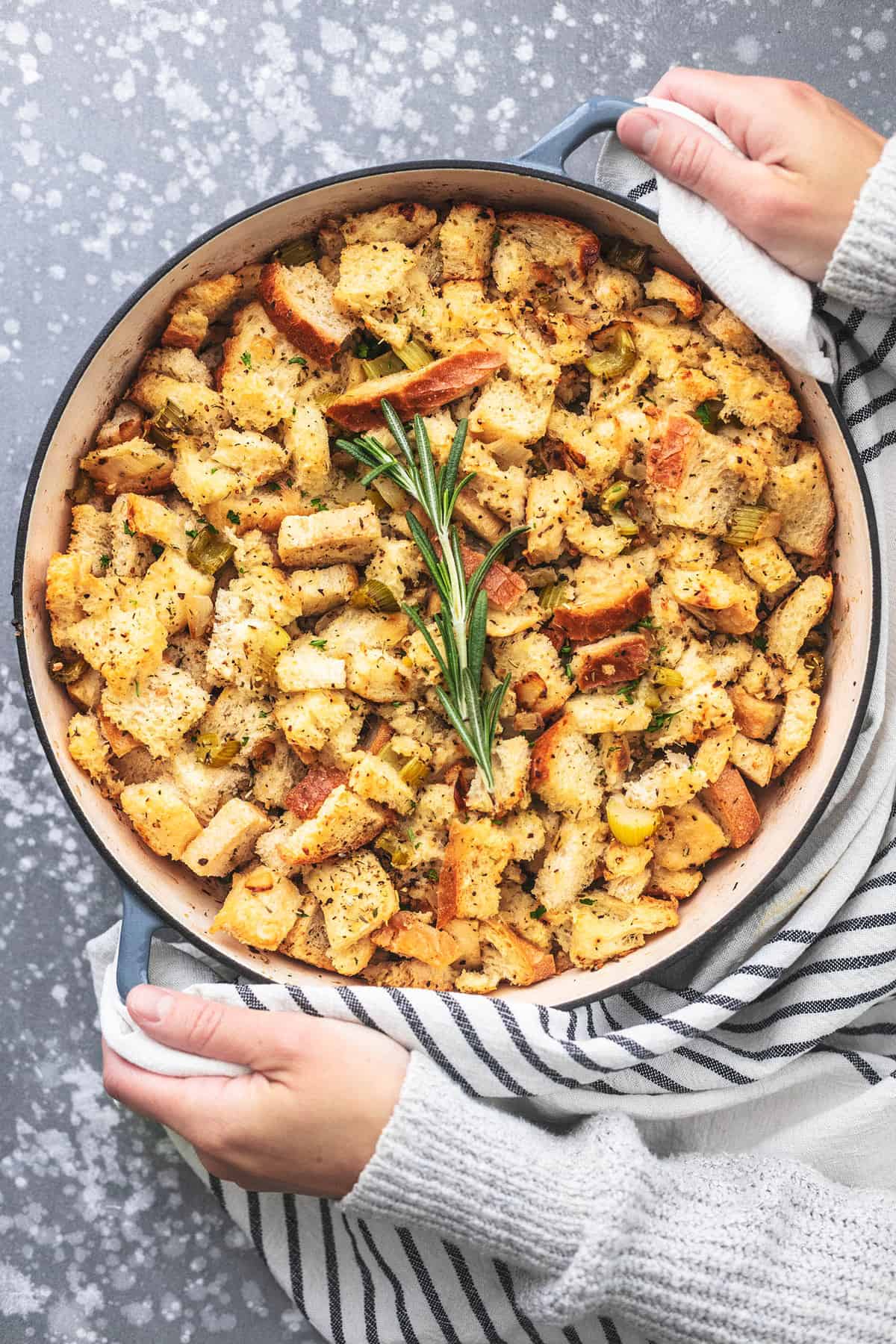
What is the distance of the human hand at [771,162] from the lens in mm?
1829

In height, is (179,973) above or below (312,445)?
below

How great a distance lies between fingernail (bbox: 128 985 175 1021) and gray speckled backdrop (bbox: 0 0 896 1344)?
15.6 inches

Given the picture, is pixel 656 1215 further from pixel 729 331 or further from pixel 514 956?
pixel 729 331

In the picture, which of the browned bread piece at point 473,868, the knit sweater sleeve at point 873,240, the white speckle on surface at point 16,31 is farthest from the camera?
the white speckle on surface at point 16,31

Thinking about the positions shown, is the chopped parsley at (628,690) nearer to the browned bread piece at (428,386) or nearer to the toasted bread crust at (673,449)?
the toasted bread crust at (673,449)

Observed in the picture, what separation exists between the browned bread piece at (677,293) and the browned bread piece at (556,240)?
0.38 feet

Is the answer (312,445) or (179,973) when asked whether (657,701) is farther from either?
(179,973)

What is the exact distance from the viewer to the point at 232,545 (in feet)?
6.50

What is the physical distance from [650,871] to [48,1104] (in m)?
1.26

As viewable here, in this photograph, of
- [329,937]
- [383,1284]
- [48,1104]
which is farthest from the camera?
[48,1104]

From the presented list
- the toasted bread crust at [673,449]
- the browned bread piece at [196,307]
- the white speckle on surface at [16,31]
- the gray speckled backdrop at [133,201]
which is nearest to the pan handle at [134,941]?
the gray speckled backdrop at [133,201]

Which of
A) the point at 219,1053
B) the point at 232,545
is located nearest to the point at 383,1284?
the point at 219,1053

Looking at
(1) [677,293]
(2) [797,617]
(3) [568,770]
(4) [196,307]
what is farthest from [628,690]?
(4) [196,307]

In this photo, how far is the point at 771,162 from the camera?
1.86m
